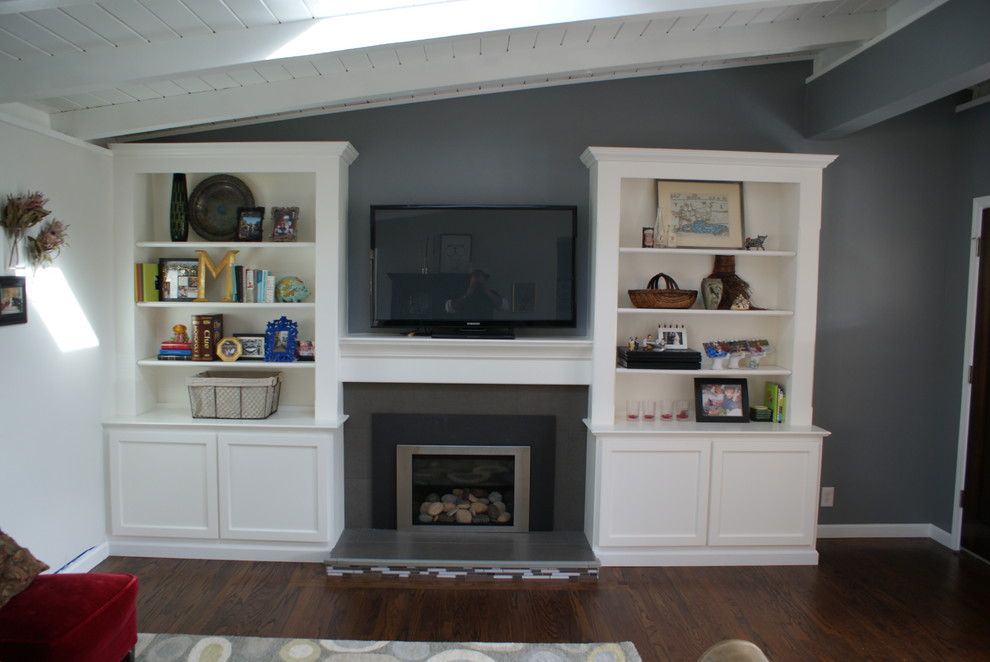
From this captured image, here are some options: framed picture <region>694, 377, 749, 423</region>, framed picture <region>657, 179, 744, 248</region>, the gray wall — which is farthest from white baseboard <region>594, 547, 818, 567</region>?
framed picture <region>657, 179, 744, 248</region>

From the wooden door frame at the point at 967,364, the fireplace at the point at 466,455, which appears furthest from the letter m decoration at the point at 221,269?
the wooden door frame at the point at 967,364

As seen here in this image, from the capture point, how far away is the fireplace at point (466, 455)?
12.0 ft

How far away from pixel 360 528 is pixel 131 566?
114 centimetres

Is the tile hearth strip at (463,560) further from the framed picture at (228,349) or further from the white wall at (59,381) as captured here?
the white wall at (59,381)

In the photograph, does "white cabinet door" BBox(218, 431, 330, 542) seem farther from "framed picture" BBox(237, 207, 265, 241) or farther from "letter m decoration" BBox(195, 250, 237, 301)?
"framed picture" BBox(237, 207, 265, 241)

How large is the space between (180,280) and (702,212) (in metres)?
2.81

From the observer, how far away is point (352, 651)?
2.67 metres

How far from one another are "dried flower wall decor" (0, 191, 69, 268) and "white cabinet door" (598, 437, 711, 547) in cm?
272

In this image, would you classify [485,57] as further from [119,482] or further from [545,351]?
[119,482]

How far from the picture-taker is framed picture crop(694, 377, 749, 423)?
3.66 metres

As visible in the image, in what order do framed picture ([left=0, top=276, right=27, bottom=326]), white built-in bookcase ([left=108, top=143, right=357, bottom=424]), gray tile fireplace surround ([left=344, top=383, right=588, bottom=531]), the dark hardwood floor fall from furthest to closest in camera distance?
gray tile fireplace surround ([left=344, top=383, right=588, bottom=531]), white built-in bookcase ([left=108, top=143, right=357, bottom=424]), the dark hardwood floor, framed picture ([left=0, top=276, right=27, bottom=326])

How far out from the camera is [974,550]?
12.2ft

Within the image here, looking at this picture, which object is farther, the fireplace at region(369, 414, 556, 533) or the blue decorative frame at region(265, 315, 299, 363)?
the fireplace at region(369, 414, 556, 533)

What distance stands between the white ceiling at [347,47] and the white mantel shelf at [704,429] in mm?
1795
